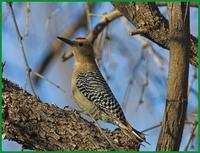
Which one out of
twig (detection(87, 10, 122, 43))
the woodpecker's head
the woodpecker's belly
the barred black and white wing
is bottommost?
the woodpecker's belly

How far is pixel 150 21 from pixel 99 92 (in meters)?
1.05

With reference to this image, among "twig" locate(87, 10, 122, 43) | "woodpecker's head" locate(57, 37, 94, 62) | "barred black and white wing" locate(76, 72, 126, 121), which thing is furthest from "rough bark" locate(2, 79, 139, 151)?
"woodpecker's head" locate(57, 37, 94, 62)

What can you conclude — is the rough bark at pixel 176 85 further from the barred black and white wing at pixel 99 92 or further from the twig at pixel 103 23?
the twig at pixel 103 23

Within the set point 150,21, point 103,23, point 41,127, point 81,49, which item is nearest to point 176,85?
point 150,21

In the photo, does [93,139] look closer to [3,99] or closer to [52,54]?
[3,99]

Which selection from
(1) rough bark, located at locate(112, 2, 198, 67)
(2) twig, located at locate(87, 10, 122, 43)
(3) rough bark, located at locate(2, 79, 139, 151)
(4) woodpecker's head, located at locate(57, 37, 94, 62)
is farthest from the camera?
(4) woodpecker's head, located at locate(57, 37, 94, 62)

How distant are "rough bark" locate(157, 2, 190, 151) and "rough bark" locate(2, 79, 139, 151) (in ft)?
0.99

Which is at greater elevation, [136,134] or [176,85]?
[176,85]

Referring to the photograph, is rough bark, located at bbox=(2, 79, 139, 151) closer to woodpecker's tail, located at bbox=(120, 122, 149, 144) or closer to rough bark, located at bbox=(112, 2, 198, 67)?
woodpecker's tail, located at bbox=(120, 122, 149, 144)

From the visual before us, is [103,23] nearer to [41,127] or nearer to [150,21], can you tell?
[150,21]

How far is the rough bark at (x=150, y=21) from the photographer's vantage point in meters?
4.10

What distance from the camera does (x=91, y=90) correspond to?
4.98 metres

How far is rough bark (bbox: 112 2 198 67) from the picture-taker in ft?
13.5

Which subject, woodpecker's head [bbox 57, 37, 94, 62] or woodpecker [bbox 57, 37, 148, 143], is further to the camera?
woodpecker's head [bbox 57, 37, 94, 62]
